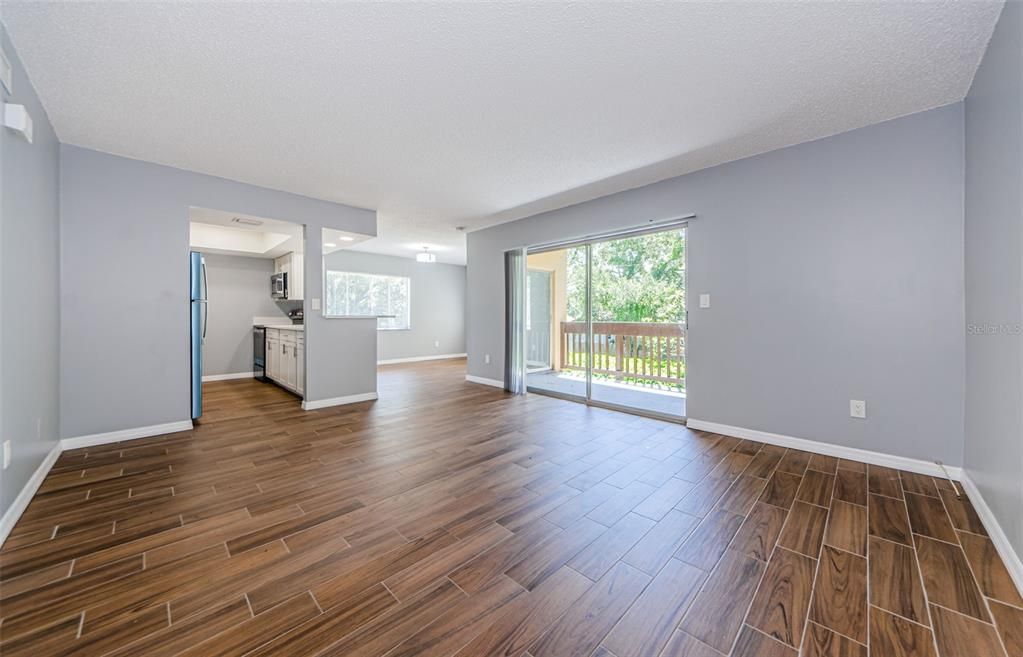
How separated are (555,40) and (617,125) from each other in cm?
100

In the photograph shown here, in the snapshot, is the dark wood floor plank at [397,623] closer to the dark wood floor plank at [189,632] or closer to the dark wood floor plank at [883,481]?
the dark wood floor plank at [189,632]

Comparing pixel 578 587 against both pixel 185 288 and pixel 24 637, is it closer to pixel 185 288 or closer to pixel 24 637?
pixel 24 637

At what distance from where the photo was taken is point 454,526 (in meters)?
1.97

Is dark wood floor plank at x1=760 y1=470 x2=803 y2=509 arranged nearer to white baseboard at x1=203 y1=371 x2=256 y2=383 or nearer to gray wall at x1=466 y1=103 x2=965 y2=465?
gray wall at x1=466 y1=103 x2=965 y2=465

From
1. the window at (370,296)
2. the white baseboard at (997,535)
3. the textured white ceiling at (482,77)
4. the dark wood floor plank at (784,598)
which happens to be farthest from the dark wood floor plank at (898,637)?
the window at (370,296)

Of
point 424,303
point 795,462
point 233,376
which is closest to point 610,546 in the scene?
point 795,462

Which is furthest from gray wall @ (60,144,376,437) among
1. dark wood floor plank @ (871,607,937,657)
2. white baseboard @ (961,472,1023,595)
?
white baseboard @ (961,472,1023,595)

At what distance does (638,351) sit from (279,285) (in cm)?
566

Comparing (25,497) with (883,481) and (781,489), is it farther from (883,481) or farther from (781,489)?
(883,481)

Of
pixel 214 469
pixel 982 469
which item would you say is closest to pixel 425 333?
pixel 214 469

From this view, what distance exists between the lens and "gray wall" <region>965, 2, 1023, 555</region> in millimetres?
1683

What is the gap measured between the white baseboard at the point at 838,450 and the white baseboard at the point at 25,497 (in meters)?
4.45

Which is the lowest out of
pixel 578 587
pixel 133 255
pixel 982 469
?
pixel 578 587

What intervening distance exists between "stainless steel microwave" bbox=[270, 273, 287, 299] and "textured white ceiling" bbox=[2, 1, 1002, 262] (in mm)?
2885
